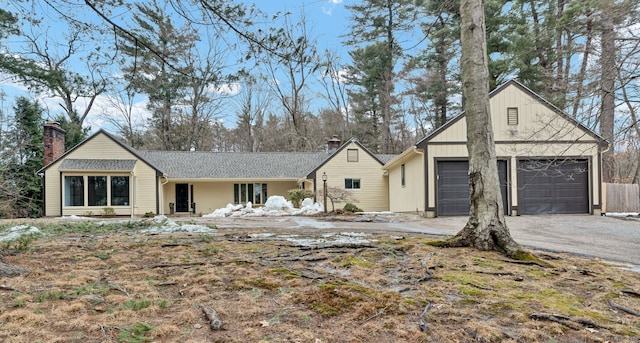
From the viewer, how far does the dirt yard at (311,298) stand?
2184mm

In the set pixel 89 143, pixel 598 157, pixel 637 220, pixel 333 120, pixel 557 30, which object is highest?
pixel 333 120

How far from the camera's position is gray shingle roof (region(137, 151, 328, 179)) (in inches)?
758

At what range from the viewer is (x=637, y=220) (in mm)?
10820

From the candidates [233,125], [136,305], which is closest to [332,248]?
[136,305]

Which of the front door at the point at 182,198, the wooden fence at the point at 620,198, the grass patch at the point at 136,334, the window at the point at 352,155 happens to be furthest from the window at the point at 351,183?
the grass patch at the point at 136,334

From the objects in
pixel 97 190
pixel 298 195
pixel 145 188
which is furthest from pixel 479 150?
pixel 97 190

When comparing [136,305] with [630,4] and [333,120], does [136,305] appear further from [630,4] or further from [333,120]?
[333,120]

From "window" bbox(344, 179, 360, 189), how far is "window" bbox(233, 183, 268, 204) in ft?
15.7

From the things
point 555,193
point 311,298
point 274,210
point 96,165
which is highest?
point 96,165

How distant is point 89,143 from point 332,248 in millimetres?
16300

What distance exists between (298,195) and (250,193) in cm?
383

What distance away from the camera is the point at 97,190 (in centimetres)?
1627

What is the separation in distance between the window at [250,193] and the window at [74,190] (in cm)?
728

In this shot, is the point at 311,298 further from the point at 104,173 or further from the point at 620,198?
the point at 104,173
